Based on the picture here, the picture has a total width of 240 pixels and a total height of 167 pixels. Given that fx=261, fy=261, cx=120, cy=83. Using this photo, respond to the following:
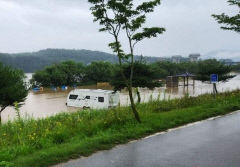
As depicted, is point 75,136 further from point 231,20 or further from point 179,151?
point 231,20

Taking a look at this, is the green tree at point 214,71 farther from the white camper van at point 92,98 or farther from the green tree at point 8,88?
the green tree at point 8,88

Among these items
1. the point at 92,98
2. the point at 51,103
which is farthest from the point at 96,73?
the point at 92,98

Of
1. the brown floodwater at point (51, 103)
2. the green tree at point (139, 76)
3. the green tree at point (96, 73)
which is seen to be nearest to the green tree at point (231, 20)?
the brown floodwater at point (51, 103)

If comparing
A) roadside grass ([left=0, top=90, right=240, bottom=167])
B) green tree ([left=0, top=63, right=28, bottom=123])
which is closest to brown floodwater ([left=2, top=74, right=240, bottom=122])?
green tree ([left=0, top=63, right=28, bottom=123])

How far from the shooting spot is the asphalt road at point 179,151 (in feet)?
16.5

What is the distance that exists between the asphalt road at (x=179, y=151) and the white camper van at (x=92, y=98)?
16.2 metres

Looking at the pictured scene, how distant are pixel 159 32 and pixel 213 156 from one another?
4493mm

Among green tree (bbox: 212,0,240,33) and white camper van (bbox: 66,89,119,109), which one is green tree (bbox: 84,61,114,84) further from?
green tree (bbox: 212,0,240,33)

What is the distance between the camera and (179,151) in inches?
226

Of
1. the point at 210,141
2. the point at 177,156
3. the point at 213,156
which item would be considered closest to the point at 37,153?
the point at 177,156

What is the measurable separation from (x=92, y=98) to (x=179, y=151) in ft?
64.7

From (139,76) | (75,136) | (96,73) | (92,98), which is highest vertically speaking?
(96,73)

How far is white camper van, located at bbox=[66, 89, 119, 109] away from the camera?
24000mm

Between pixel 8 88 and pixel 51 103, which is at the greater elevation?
pixel 8 88
